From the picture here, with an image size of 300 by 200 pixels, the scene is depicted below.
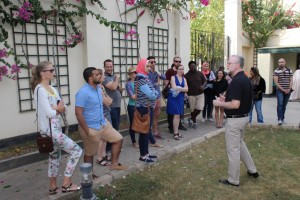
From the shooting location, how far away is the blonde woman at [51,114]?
3.58 m

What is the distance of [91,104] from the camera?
399 cm

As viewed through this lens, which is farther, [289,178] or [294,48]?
[294,48]

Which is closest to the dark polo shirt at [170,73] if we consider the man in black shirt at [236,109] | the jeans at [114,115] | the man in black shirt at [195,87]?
the man in black shirt at [195,87]

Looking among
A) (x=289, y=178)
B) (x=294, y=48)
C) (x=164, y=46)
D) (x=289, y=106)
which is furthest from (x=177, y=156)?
(x=294, y=48)

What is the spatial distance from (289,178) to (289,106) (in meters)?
8.31

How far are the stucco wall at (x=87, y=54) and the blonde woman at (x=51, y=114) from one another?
94.0 inches

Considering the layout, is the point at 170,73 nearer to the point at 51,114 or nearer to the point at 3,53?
the point at 3,53

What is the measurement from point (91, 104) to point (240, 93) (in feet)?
7.01

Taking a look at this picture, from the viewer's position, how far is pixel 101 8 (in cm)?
749

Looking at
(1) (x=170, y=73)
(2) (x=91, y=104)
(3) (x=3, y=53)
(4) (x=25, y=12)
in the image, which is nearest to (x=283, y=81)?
(1) (x=170, y=73)

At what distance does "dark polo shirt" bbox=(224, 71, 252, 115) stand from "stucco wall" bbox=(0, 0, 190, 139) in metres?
4.03

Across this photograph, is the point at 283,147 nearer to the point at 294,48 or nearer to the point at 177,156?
the point at 177,156

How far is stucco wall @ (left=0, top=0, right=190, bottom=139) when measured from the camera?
19.0 ft

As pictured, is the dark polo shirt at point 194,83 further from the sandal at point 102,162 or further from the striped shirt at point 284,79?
the sandal at point 102,162
